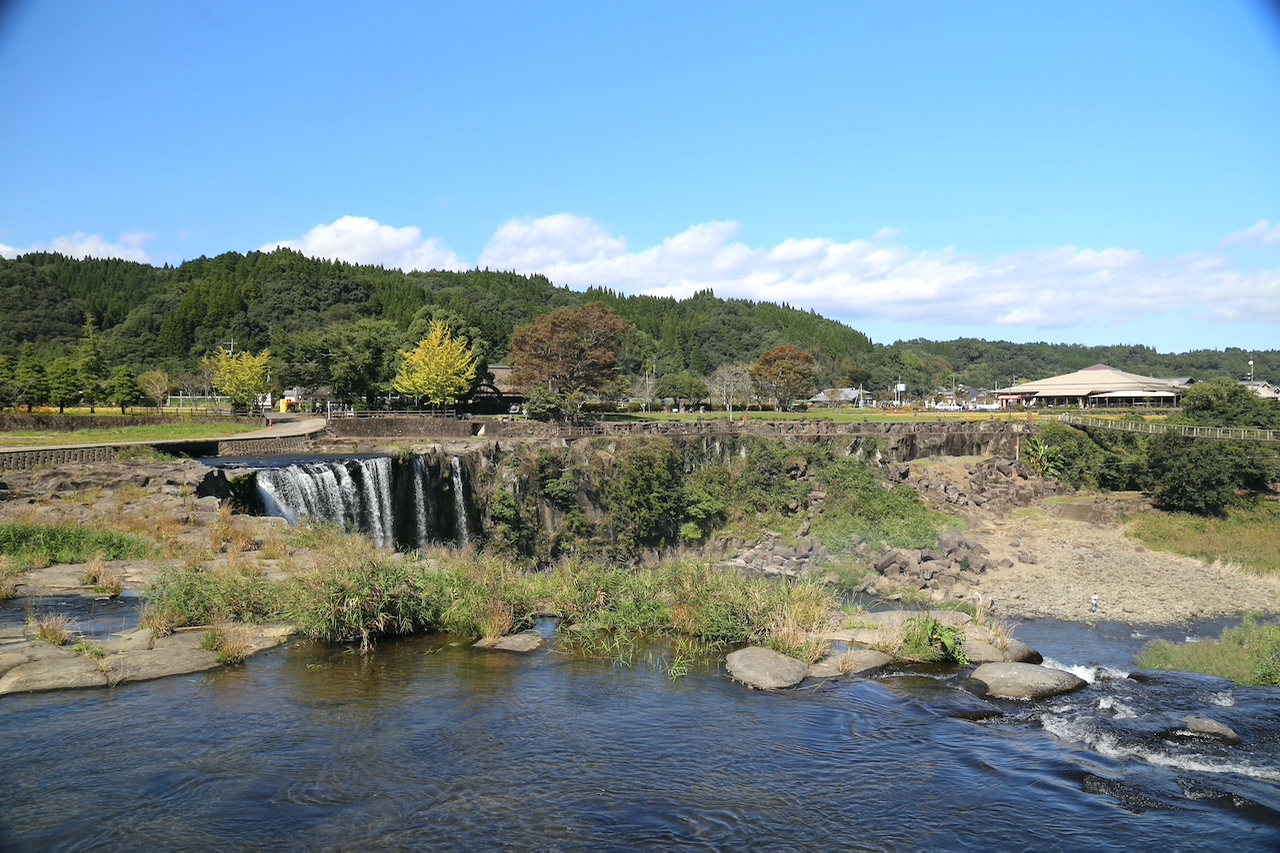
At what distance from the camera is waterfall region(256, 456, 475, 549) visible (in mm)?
28234

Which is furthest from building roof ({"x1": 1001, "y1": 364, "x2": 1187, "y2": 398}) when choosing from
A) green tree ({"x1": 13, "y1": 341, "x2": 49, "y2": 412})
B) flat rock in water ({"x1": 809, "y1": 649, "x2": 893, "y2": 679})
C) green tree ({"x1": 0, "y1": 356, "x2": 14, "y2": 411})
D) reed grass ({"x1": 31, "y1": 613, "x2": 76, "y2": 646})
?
green tree ({"x1": 0, "y1": 356, "x2": 14, "y2": 411})

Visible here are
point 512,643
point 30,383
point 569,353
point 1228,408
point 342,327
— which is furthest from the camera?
point 342,327

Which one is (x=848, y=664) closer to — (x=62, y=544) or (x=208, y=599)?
(x=208, y=599)

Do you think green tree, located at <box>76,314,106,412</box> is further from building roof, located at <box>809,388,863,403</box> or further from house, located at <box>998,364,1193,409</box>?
building roof, located at <box>809,388,863,403</box>

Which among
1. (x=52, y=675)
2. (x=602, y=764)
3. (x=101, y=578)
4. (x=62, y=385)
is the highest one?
(x=62, y=385)

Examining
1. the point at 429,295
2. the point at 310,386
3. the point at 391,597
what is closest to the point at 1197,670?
the point at 391,597

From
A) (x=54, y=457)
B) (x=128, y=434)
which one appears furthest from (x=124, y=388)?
(x=54, y=457)

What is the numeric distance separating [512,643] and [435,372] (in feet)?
159

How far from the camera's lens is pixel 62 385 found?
56156 mm

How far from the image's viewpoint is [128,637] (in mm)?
13648

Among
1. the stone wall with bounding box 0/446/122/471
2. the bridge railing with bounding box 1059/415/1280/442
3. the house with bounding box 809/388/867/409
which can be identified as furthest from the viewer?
the house with bounding box 809/388/867/409

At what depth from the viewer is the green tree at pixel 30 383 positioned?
178 feet

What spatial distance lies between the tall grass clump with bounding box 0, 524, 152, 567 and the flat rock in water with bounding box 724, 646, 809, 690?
13759 millimetres

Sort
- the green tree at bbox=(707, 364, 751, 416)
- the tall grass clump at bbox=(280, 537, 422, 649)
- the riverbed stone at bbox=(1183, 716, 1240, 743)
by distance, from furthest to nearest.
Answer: the green tree at bbox=(707, 364, 751, 416) → the tall grass clump at bbox=(280, 537, 422, 649) → the riverbed stone at bbox=(1183, 716, 1240, 743)
